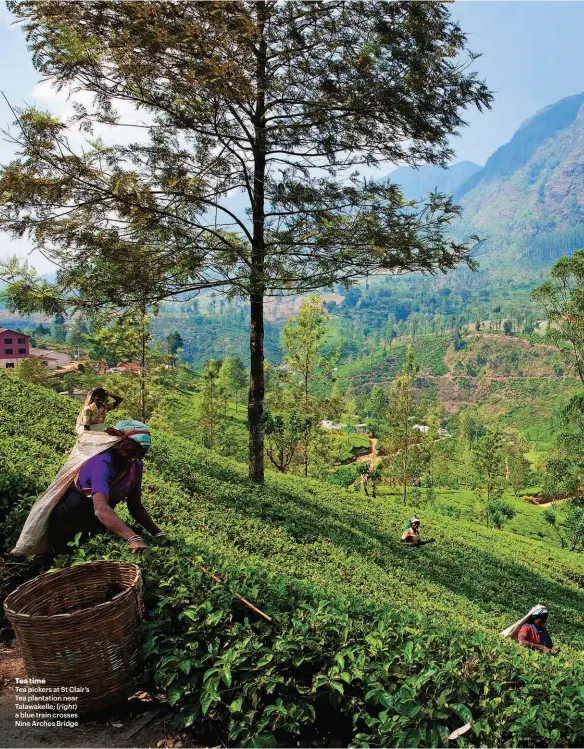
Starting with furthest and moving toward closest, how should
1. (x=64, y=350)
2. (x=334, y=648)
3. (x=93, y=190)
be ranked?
(x=64, y=350) < (x=93, y=190) < (x=334, y=648)

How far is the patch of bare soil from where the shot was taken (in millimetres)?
2615

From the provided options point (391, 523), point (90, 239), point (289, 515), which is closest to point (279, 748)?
point (289, 515)

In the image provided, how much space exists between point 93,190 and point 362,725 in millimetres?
7192

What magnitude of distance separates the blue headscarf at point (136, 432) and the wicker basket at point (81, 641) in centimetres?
100

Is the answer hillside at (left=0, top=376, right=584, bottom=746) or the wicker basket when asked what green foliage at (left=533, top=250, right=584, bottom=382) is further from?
the wicker basket

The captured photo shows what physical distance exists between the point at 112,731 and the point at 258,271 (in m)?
6.19

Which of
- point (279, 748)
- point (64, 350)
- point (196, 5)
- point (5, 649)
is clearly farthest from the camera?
point (64, 350)

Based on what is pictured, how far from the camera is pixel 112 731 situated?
2.71 meters

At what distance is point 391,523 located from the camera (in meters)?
12.0

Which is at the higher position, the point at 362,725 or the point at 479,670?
the point at 479,670

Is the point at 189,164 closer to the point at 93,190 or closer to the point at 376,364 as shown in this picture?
the point at 93,190

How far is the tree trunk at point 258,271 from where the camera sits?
732 cm

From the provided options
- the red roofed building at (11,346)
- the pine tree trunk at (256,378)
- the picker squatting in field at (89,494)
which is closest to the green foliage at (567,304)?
the pine tree trunk at (256,378)

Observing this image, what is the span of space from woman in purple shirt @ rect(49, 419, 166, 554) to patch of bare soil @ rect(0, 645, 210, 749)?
0.98 metres
